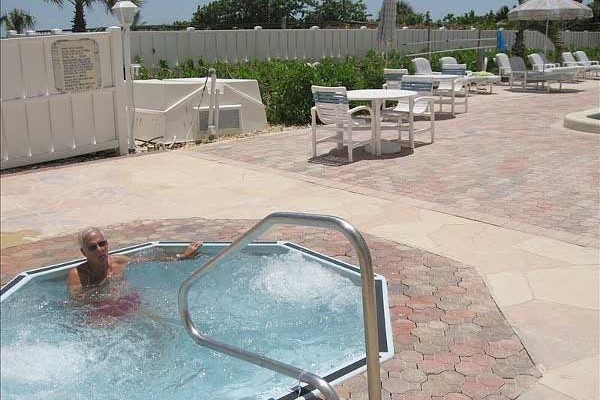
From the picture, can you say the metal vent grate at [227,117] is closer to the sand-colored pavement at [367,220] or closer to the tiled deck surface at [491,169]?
the tiled deck surface at [491,169]

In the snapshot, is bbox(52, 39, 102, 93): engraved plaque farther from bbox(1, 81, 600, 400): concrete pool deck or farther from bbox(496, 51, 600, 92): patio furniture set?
bbox(496, 51, 600, 92): patio furniture set

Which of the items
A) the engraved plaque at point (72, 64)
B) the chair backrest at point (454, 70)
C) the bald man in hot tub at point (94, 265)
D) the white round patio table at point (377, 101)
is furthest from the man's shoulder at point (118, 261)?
the chair backrest at point (454, 70)

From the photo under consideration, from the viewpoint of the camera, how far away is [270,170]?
7113mm

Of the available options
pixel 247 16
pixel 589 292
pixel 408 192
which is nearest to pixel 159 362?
pixel 589 292

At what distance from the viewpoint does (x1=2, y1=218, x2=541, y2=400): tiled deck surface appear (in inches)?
103

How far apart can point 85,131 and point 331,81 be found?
1012 cm

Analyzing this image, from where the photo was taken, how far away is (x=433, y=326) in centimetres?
326

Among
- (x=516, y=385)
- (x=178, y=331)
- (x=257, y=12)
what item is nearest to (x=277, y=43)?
(x=257, y=12)

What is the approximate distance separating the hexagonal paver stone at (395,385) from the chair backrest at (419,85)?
6.74 meters

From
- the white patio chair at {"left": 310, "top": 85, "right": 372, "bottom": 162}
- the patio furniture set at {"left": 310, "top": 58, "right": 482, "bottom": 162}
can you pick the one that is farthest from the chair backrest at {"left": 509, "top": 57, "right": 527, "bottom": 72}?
the white patio chair at {"left": 310, "top": 85, "right": 372, "bottom": 162}

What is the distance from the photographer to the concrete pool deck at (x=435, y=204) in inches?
71.2

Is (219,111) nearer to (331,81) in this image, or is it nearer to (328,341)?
(331,81)

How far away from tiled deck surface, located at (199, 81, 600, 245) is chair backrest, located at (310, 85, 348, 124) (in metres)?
0.56

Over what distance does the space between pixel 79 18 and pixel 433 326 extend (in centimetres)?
265
